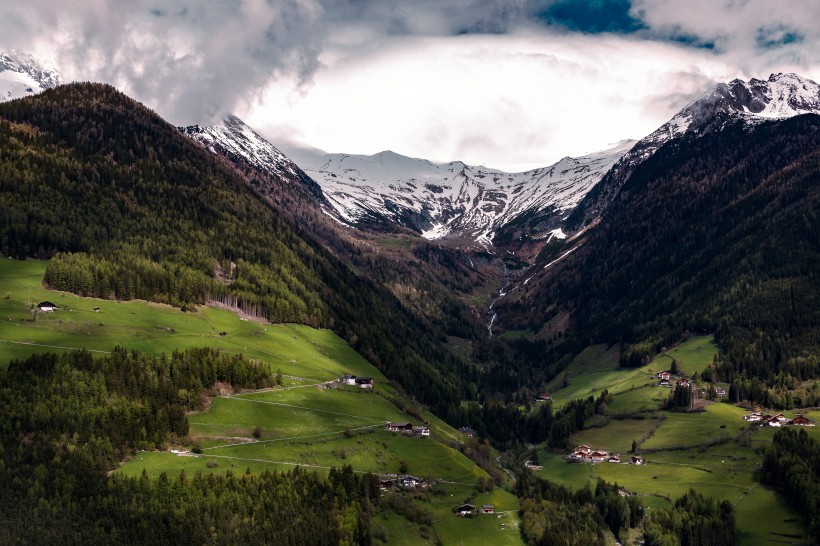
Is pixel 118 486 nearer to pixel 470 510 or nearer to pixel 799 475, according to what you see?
pixel 470 510

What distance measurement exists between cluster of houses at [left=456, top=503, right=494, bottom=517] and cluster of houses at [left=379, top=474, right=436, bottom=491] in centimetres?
1136

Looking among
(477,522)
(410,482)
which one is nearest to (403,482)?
(410,482)

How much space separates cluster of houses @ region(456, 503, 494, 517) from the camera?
557ft

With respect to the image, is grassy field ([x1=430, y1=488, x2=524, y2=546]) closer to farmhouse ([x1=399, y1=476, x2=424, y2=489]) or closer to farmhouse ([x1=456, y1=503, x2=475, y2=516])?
farmhouse ([x1=456, y1=503, x2=475, y2=516])

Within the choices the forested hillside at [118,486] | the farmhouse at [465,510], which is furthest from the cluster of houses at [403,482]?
the farmhouse at [465,510]

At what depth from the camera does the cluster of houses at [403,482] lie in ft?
Result: 568

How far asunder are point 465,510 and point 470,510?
1.13 meters

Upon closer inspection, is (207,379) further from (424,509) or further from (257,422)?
(424,509)

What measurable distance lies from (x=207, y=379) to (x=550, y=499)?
293 ft

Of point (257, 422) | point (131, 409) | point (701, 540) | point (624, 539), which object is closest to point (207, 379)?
point (257, 422)

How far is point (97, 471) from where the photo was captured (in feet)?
481

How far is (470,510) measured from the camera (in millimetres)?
171000

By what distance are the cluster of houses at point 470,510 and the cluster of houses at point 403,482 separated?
1136 centimetres

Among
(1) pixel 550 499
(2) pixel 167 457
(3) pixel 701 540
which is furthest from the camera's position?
(1) pixel 550 499
